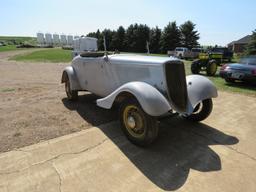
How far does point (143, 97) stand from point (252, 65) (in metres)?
7.55

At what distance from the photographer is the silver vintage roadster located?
3.14 metres

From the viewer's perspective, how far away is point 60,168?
9.16 ft

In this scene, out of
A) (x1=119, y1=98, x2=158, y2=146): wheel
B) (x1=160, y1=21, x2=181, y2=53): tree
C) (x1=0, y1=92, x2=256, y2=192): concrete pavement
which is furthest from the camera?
(x1=160, y1=21, x2=181, y2=53): tree

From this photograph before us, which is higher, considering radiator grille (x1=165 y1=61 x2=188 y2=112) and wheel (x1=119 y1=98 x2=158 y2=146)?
radiator grille (x1=165 y1=61 x2=188 y2=112)

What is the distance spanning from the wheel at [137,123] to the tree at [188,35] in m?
44.2

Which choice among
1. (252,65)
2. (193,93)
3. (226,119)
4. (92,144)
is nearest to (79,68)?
(92,144)

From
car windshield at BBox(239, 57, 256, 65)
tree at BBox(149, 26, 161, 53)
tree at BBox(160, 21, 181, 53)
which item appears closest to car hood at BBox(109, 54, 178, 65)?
car windshield at BBox(239, 57, 256, 65)

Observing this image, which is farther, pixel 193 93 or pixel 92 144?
pixel 193 93

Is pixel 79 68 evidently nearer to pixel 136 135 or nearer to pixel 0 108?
pixel 0 108

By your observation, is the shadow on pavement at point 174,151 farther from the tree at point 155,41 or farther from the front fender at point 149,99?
the tree at point 155,41

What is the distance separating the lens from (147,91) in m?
3.18

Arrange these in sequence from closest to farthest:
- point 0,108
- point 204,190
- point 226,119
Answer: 1. point 204,190
2. point 226,119
3. point 0,108

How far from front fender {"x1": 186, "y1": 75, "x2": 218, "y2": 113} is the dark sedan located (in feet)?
17.4

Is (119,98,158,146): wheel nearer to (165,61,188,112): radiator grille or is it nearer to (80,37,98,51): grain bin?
(165,61,188,112): radiator grille
